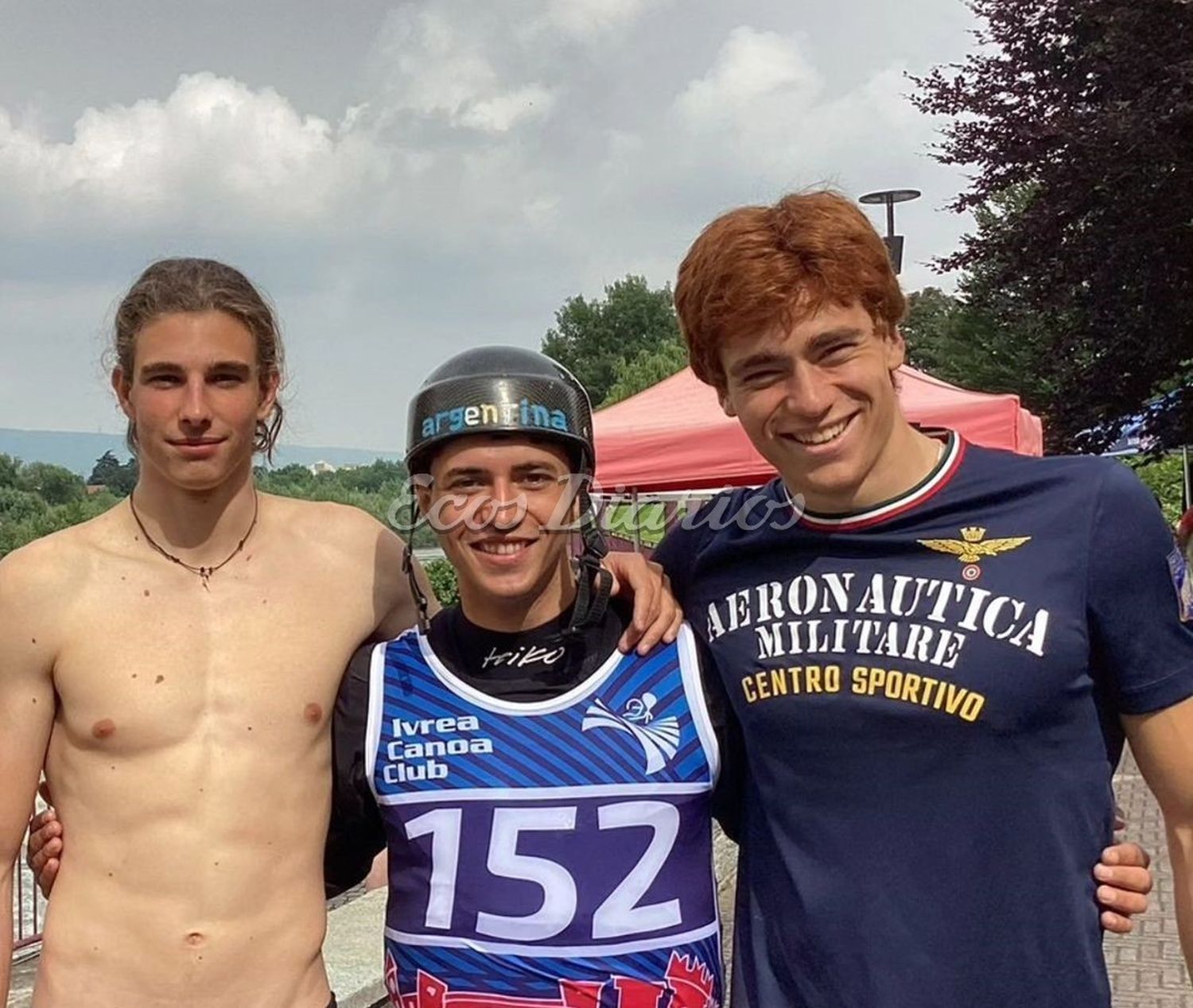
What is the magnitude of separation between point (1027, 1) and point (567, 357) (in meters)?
59.7

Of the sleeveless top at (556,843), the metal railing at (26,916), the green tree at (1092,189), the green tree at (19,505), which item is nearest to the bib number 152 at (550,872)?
the sleeveless top at (556,843)

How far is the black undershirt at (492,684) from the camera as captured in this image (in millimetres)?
2324

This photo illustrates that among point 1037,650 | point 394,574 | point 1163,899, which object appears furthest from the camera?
point 1163,899

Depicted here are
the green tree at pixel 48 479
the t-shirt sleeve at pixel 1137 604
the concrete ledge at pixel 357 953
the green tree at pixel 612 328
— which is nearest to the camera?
the t-shirt sleeve at pixel 1137 604

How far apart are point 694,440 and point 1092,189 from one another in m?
8.34

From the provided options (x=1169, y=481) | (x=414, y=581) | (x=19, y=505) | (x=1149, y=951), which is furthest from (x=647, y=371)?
(x=414, y=581)

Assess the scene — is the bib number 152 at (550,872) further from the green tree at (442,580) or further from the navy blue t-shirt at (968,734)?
the green tree at (442,580)

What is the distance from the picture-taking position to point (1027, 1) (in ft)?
49.2

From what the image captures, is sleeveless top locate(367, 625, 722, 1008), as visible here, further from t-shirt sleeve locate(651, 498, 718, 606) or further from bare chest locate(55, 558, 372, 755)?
bare chest locate(55, 558, 372, 755)

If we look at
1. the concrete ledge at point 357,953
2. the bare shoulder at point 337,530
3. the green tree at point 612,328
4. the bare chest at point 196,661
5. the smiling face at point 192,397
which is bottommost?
the concrete ledge at point 357,953

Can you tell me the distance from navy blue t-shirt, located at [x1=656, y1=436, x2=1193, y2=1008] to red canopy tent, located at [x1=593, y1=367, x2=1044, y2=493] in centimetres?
563

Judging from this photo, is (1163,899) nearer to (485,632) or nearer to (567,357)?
(485,632)

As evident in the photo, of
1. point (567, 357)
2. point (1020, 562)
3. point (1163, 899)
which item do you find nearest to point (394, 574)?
point (1020, 562)

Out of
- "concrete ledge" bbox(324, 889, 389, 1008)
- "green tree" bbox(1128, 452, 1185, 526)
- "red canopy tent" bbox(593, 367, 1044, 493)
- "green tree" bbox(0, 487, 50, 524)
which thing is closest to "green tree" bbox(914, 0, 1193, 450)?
"red canopy tent" bbox(593, 367, 1044, 493)
